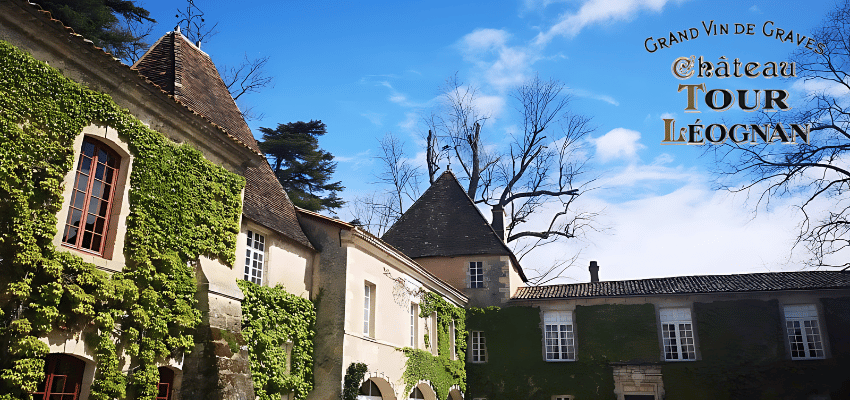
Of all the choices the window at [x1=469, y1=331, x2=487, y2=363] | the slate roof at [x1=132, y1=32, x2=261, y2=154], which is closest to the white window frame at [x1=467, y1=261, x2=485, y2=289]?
the window at [x1=469, y1=331, x2=487, y2=363]

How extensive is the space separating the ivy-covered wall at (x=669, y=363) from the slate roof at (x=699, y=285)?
0.55m

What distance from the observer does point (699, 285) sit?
23.3 m

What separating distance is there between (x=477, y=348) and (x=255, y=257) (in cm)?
1370

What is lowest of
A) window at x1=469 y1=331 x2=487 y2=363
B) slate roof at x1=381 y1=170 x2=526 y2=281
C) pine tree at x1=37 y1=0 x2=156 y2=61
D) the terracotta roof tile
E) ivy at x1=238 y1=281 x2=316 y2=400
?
ivy at x1=238 y1=281 x2=316 y2=400

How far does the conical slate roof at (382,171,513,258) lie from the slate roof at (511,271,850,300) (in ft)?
8.78

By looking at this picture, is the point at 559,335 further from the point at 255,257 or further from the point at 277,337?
the point at 255,257

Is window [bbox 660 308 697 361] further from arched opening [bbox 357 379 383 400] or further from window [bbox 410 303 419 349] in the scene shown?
arched opening [bbox 357 379 383 400]

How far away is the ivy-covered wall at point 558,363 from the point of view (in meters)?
22.9

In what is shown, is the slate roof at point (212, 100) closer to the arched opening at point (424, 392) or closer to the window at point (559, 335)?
the arched opening at point (424, 392)

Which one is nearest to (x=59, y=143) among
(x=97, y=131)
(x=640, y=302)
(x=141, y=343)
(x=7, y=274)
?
(x=97, y=131)

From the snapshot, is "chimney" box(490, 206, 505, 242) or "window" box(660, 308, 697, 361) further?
"chimney" box(490, 206, 505, 242)

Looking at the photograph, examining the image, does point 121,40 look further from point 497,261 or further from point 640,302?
point 640,302

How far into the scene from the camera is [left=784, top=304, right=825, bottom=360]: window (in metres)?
21.7

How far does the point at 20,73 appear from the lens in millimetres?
8000
